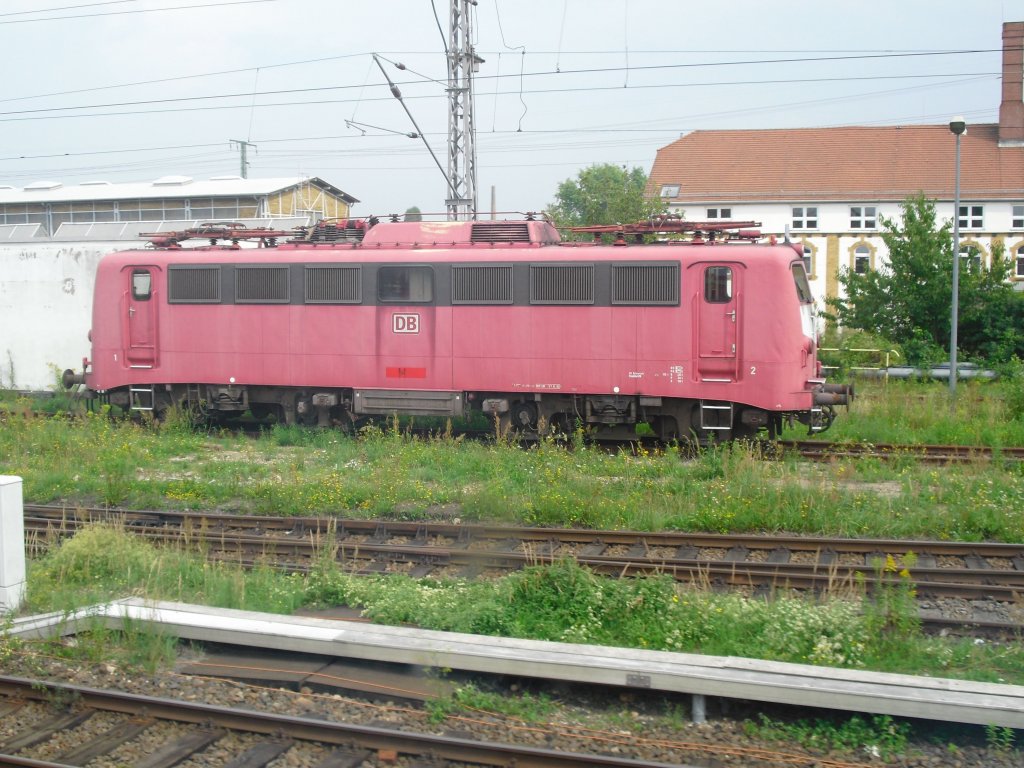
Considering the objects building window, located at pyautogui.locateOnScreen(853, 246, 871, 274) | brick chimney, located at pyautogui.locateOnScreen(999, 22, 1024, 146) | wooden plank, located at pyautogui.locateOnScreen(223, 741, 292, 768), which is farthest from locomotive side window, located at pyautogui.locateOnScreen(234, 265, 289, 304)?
brick chimney, located at pyautogui.locateOnScreen(999, 22, 1024, 146)

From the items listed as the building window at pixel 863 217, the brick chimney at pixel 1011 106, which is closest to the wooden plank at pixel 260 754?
the building window at pixel 863 217

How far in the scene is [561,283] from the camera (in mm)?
14984

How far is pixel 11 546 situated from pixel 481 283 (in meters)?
8.97

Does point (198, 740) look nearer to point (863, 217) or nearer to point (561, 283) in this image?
point (561, 283)

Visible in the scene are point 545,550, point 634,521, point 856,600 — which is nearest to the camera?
point 856,600

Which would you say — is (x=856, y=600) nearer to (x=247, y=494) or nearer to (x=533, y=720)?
(x=533, y=720)

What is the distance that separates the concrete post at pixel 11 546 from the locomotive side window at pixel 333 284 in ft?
28.2

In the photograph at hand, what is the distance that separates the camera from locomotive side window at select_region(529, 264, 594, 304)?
14.9 meters

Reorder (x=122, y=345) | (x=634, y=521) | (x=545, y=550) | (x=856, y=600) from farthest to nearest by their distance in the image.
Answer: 1. (x=122, y=345)
2. (x=634, y=521)
3. (x=545, y=550)
4. (x=856, y=600)

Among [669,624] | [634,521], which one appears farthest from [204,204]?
[669,624]

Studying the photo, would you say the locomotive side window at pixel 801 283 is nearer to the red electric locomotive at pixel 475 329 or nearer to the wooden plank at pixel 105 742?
the red electric locomotive at pixel 475 329

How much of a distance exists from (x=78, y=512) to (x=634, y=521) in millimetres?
6653

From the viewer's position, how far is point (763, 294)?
14094mm

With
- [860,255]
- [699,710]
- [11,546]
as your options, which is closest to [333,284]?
[11,546]
